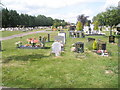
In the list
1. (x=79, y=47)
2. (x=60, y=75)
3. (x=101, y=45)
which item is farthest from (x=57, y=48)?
(x=60, y=75)

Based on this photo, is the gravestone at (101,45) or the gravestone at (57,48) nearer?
the gravestone at (57,48)

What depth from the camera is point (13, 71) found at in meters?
8.52

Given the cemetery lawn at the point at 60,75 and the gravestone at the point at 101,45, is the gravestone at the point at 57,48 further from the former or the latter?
the gravestone at the point at 101,45

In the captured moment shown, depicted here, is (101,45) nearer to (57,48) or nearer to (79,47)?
(79,47)

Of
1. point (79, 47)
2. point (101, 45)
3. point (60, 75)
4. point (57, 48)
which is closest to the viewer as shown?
point (60, 75)

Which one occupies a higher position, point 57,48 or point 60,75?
point 57,48

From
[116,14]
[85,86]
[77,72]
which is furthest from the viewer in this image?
[116,14]

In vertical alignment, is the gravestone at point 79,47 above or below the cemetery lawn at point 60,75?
above

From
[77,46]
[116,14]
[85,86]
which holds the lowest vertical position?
[85,86]

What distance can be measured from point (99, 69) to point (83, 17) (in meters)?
67.8

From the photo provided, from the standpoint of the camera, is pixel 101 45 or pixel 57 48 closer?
pixel 57 48

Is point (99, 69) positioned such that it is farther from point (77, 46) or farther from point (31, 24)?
point (31, 24)

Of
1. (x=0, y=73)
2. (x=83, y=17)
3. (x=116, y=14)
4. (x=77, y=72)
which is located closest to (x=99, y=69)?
(x=77, y=72)

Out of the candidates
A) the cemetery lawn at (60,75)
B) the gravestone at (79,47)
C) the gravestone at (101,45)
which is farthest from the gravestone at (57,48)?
the gravestone at (101,45)
